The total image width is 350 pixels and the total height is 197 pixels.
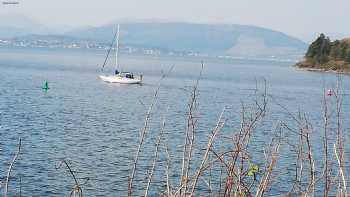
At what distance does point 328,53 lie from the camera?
175 meters

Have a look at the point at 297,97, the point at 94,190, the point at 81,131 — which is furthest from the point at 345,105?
the point at 94,190

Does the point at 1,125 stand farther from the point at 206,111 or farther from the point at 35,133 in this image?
the point at 206,111

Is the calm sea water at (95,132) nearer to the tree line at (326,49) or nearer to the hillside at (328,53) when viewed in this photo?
the hillside at (328,53)

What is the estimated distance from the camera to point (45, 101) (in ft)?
198

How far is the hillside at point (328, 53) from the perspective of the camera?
167 meters

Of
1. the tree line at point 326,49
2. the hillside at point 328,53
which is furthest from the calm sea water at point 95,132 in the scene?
the tree line at point 326,49

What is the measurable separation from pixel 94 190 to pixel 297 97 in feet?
204

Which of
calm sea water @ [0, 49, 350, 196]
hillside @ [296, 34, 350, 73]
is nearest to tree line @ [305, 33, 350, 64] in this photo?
hillside @ [296, 34, 350, 73]

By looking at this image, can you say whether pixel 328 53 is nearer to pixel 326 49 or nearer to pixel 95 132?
pixel 326 49

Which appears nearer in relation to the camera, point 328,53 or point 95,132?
point 95,132

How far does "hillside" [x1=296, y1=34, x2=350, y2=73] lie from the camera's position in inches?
6580

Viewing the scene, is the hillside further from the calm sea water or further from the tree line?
the calm sea water

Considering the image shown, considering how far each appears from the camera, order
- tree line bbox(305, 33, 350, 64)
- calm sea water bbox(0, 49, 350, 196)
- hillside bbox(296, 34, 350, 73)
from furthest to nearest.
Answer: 1. tree line bbox(305, 33, 350, 64)
2. hillside bbox(296, 34, 350, 73)
3. calm sea water bbox(0, 49, 350, 196)

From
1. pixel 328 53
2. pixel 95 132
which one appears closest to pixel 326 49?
pixel 328 53
